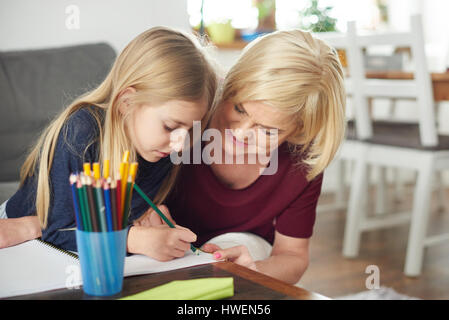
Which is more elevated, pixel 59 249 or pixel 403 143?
pixel 59 249

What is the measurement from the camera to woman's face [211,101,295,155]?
918 mm

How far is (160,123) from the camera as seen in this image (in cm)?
85

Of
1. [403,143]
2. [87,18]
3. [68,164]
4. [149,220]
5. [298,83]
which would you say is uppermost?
[87,18]

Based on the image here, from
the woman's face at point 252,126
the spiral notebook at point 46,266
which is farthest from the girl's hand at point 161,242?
the woman's face at point 252,126

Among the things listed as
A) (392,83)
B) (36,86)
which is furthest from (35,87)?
(392,83)

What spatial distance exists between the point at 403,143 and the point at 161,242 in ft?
5.08

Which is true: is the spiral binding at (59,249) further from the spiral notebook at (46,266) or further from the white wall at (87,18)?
the white wall at (87,18)

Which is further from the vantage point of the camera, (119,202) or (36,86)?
(36,86)

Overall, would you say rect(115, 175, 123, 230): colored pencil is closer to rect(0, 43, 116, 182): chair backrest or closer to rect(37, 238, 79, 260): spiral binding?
rect(37, 238, 79, 260): spiral binding

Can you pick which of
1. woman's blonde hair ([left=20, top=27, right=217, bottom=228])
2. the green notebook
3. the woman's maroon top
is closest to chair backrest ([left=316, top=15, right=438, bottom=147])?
the woman's maroon top

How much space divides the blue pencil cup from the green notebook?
0.03 m

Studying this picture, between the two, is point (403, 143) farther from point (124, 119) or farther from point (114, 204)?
point (114, 204)

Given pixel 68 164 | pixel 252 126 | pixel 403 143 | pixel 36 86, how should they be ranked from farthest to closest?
pixel 403 143 < pixel 36 86 < pixel 252 126 < pixel 68 164

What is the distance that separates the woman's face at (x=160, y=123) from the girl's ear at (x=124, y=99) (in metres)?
0.01
